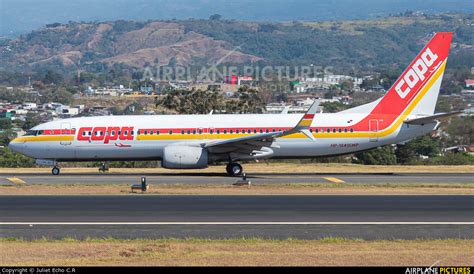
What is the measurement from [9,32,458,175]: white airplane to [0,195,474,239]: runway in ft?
38.0

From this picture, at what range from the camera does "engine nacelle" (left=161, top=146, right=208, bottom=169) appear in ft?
147

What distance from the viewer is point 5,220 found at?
2792cm

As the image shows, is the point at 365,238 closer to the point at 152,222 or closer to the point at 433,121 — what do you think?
the point at 152,222

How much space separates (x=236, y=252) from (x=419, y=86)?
2668 cm

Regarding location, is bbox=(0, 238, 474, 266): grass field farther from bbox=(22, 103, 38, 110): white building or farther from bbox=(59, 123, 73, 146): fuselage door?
bbox=(22, 103, 38, 110): white building

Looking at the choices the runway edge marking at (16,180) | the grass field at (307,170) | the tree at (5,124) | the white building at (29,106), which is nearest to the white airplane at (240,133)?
the grass field at (307,170)

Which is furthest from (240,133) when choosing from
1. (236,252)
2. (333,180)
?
(236,252)

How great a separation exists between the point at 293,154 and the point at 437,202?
582 inches

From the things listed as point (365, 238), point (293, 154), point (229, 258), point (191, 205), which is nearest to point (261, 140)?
point (293, 154)

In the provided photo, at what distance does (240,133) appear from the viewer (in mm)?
45969

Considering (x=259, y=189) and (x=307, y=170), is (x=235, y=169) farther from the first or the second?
(x=259, y=189)

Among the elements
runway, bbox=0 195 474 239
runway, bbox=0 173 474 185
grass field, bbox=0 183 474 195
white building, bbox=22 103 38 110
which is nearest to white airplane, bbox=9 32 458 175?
runway, bbox=0 173 474 185

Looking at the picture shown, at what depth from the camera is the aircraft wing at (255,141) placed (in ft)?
143

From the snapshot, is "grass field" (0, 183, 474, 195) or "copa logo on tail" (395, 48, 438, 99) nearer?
"grass field" (0, 183, 474, 195)
